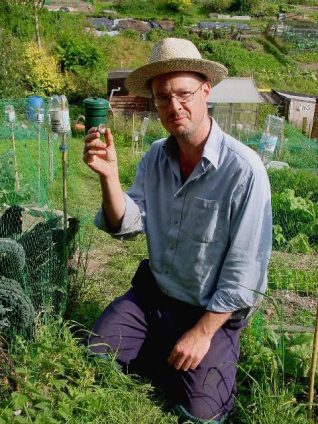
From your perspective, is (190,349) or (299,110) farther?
(299,110)

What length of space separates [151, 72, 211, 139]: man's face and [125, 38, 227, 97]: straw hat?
0.13 feet

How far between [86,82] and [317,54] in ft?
64.2

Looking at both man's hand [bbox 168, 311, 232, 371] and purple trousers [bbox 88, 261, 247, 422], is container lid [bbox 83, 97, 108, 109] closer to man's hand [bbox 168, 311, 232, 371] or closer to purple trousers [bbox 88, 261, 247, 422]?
purple trousers [bbox 88, 261, 247, 422]

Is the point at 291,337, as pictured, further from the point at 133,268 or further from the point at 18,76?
the point at 18,76

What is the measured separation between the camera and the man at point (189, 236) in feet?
8.49

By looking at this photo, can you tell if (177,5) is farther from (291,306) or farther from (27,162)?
(291,306)

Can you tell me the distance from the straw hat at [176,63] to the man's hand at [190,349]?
1.26m

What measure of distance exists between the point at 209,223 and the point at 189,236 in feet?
0.47

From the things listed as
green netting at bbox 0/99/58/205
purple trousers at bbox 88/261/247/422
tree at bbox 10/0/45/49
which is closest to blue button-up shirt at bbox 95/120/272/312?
purple trousers at bbox 88/261/247/422

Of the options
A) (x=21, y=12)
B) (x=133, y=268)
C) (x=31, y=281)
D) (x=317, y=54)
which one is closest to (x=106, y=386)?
(x=31, y=281)

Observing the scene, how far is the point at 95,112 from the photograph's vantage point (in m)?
2.77

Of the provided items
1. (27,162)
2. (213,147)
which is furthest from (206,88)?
(27,162)

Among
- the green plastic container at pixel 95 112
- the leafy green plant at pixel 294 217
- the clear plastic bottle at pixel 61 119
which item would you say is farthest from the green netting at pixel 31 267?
the leafy green plant at pixel 294 217

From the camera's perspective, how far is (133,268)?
4.63 metres
